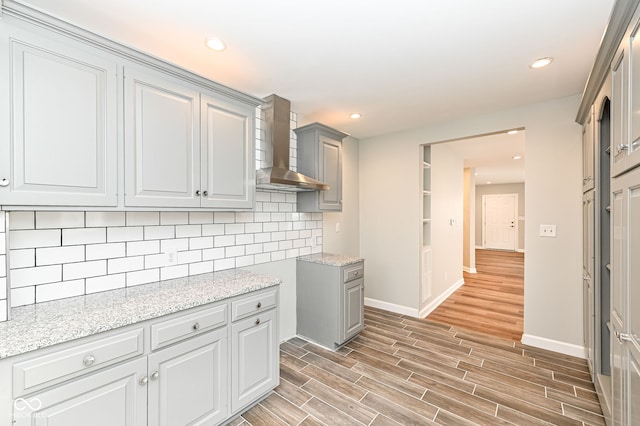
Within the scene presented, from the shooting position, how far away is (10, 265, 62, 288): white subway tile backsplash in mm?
1511

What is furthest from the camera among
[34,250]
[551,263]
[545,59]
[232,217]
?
[551,263]

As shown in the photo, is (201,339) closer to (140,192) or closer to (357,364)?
(140,192)

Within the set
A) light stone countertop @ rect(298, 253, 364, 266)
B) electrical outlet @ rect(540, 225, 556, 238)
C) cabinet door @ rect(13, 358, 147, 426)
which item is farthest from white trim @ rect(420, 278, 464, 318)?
cabinet door @ rect(13, 358, 147, 426)

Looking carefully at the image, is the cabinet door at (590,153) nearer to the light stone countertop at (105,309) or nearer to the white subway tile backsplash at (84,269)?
the light stone countertop at (105,309)

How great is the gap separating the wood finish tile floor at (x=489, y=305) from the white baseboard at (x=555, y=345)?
6.4 inches

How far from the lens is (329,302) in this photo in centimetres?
294

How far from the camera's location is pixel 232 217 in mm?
2625

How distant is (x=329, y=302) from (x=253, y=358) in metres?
1.09

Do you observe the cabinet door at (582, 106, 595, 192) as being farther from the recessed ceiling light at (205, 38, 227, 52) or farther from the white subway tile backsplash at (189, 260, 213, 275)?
the white subway tile backsplash at (189, 260, 213, 275)

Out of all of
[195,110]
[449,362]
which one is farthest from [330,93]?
[449,362]

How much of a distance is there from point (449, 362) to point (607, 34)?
263 centimetres

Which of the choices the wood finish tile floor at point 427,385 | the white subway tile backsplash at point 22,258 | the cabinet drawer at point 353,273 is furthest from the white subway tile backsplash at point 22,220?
the cabinet drawer at point 353,273

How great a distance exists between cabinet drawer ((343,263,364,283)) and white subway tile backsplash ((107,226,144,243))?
1850 millimetres

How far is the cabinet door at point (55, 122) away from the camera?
4.18 ft
